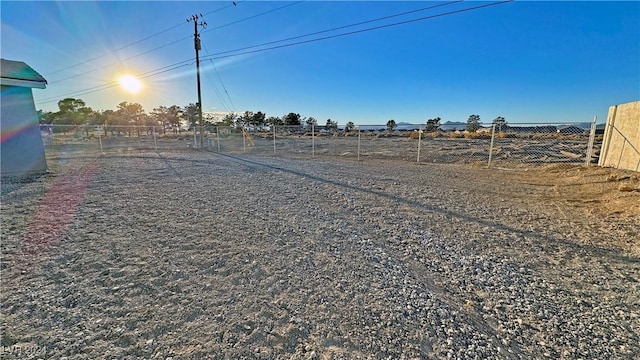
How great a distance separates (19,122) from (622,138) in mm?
16493

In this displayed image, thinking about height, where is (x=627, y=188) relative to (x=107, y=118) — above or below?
below

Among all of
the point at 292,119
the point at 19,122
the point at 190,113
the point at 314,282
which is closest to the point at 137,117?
the point at 190,113

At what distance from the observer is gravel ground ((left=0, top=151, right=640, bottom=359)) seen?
164 cm

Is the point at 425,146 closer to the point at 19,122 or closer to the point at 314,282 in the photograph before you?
the point at 314,282

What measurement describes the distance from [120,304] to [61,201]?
4.31m

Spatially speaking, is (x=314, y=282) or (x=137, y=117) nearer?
(x=314, y=282)

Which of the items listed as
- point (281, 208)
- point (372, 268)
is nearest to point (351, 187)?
point (281, 208)

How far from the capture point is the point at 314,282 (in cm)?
232

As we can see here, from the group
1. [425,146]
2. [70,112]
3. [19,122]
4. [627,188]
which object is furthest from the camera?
[70,112]

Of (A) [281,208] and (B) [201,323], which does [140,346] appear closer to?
(B) [201,323]

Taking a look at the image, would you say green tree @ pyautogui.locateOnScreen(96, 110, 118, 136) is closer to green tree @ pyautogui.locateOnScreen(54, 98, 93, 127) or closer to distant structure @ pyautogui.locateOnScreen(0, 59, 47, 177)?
green tree @ pyautogui.locateOnScreen(54, 98, 93, 127)

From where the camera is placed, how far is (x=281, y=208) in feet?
14.8

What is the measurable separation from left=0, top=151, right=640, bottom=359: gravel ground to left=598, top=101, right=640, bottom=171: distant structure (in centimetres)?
452

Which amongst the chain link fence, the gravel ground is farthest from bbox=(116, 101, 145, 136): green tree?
the gravel ground
